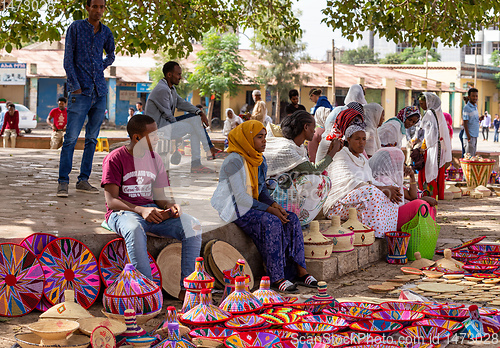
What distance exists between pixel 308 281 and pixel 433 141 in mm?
5565

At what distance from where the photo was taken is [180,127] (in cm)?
769

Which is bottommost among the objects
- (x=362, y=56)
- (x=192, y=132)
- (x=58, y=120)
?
(x=192, y=132)

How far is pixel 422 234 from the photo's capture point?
5918mm

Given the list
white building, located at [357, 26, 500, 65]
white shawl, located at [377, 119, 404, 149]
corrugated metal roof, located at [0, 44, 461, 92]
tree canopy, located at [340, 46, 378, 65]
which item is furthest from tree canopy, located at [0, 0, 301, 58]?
tree canopy, located at [340, 46, 378, 65]

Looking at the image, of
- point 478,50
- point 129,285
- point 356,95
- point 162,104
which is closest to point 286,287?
point 129,285

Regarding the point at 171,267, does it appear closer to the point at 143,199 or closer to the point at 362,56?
the point at 143,199

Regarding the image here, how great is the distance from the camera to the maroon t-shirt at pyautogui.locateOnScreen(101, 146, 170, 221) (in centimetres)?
422

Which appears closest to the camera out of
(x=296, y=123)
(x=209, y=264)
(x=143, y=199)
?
(x=143, y=199)

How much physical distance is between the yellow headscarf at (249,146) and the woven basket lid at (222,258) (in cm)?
52

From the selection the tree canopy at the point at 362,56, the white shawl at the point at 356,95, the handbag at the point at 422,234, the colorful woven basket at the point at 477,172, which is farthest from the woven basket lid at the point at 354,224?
the tree canopy at the point at 362,56

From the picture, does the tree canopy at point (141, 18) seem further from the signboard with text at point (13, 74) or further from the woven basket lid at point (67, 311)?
the signboard with text at point (13, 74)

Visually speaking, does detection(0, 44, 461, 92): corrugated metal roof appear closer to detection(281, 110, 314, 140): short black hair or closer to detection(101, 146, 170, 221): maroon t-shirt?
detection(281, 110, 314, 140): short black hair

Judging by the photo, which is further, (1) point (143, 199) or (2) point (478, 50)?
(2) point (478, 50)

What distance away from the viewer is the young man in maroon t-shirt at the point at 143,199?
4.17 meters
